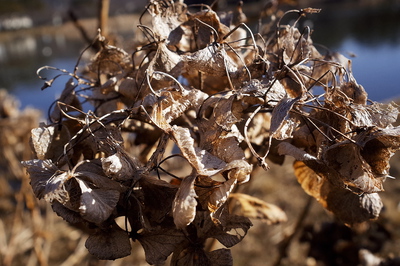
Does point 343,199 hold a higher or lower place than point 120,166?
lower

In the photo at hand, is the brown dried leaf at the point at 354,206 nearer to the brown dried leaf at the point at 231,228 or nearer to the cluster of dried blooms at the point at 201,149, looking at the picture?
the cluster of dried blooms at the point at 201,149

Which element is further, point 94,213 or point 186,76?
point 186,76

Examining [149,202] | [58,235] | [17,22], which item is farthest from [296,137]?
[17,22]

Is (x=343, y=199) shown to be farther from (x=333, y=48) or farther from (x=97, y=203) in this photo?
(x=333, y=48)

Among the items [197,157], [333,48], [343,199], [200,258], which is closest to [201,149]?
[197,157]

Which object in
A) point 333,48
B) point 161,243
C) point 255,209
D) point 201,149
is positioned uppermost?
point 201,149

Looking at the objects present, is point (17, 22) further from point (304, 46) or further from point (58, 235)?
point (304, 46)
